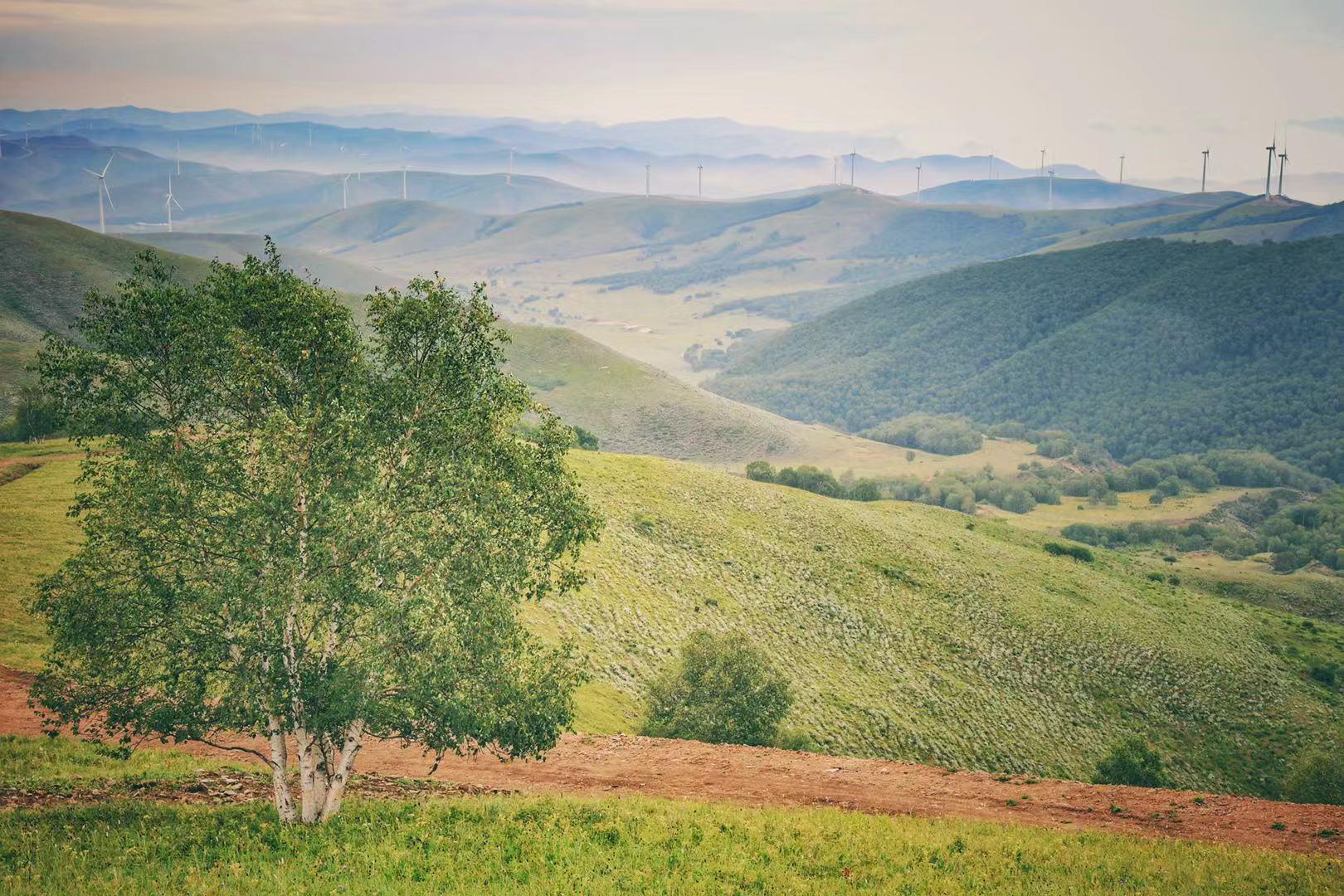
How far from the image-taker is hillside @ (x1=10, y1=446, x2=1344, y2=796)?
65.6m

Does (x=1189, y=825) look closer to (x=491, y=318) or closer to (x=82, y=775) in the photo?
(x=491, y=318)

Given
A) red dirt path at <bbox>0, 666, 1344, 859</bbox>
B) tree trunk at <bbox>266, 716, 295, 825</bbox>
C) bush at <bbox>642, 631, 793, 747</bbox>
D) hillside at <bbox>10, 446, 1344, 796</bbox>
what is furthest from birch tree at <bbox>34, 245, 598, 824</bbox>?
hillside at <bbox>10, 446, 1344, 796</bbox>

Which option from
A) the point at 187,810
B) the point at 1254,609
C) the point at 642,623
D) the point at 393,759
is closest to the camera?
the point at 187,810

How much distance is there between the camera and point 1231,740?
263 ft

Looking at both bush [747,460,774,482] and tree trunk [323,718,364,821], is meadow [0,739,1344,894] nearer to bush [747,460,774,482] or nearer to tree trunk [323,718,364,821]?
tree trunk [323,718,364,821]

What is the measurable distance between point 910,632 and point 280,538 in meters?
68.7

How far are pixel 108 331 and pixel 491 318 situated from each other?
9.79 m

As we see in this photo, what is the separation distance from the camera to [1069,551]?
12575cm

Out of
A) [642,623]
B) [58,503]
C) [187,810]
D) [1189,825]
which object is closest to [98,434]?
[187,810]

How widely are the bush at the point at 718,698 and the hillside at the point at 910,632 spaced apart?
9.59 ft

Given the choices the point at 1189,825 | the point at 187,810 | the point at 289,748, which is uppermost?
the point at 187,810

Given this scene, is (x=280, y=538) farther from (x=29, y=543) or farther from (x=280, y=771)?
(x=29, y=543)

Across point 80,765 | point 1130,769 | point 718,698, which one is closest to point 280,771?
point 80,765

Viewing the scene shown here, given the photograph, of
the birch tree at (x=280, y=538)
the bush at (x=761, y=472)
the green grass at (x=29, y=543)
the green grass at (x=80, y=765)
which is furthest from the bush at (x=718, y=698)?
the bush at (x=761, y=472)
